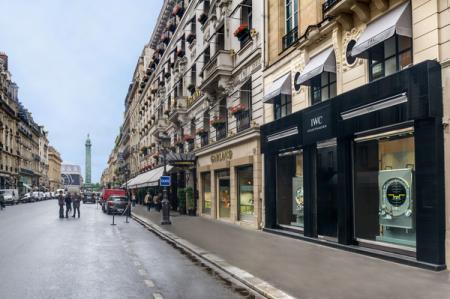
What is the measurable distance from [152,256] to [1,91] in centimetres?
7941

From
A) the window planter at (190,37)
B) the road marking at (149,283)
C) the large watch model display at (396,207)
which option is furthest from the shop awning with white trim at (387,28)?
the window planter at (190,37)

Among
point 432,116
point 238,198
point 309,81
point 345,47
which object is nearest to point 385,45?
point 345,47

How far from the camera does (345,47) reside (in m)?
14.1

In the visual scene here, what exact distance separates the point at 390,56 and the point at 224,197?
15.2 m

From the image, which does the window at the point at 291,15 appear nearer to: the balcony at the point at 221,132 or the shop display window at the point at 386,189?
the shop display window at the point at 386,189

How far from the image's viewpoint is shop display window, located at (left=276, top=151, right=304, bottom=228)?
56.2ft

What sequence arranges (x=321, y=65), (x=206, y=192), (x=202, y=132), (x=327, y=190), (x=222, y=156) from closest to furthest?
(x=321, y=65) < (x=327, y=190) < (x=222, y=156) < (x=202, y=132) < (x=206, y=192)

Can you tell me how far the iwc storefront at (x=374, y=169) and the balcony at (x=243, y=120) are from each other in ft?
13.1

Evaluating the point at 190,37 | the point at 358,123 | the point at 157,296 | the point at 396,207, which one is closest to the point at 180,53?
the point at 190,37

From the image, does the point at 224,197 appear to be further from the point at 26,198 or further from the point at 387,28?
the point at 26,198

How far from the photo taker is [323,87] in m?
15.6

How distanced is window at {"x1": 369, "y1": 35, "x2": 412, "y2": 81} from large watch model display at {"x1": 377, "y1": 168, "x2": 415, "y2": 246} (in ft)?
8.40

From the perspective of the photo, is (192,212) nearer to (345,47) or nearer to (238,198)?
(238,198)

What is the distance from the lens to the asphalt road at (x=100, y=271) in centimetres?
842
